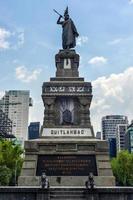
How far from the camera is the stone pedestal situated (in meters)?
26.4

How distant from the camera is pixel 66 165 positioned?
26.8 m

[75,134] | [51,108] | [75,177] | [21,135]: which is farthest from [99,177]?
[21,135]

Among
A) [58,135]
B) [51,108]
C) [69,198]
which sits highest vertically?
[51,108]

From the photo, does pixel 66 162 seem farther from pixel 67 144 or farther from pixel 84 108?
pixel 84 108

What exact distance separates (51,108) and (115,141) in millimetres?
143555

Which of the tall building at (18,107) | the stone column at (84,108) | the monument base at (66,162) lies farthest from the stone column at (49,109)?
the tall building at (18,107)

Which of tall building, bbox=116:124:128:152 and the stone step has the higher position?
tall building, bbox=116:124:128:152

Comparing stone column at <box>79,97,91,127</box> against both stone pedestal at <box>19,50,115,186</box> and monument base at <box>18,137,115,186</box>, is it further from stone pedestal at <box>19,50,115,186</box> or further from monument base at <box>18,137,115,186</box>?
monument base at <box>18,137,115,186</box>

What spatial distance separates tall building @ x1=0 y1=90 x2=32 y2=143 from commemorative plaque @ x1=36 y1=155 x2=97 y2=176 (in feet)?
513

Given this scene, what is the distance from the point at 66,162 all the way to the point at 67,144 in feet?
4.66

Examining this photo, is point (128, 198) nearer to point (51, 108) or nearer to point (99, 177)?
point (99, 177)

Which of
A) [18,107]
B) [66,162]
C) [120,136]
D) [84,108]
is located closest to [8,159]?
[84,108]

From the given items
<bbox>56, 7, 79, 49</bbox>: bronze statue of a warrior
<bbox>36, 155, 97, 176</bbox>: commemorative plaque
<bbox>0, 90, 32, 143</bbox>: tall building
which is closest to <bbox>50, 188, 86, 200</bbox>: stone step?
<bbox>36, 155, 97, 176</bbox>: commemorative plaque

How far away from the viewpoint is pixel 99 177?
26.2 meters
